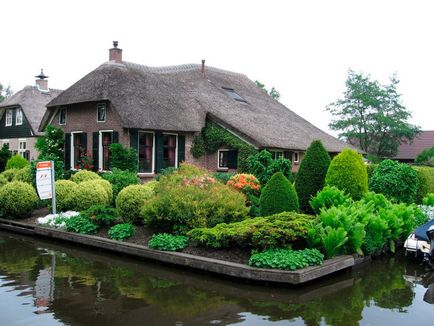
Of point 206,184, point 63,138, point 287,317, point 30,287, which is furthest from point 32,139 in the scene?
point 287,317

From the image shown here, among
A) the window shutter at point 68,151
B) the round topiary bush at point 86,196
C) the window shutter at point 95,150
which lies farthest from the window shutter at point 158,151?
the round topiary bush at point 86,196

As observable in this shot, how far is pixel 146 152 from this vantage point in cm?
2200

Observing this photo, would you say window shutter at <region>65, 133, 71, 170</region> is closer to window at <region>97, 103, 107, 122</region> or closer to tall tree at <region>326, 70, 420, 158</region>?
window at <region>97, 103, 107, 122</region>

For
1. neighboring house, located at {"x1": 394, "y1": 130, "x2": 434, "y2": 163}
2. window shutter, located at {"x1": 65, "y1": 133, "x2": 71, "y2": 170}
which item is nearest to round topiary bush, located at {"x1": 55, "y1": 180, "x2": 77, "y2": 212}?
window shutter, located at {"x1": 65, "y1": 133, "x2": 71, "y2": 170}

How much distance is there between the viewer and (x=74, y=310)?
663 cm

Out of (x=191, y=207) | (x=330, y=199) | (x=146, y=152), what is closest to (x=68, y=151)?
(x=146, y=152)

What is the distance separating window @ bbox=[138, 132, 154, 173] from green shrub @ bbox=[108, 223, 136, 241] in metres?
10.7

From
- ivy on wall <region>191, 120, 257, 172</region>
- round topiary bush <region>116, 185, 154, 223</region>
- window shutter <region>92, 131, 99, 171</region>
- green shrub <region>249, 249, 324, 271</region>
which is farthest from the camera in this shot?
ivy on wall <region>191, 120, 257, 172</region>

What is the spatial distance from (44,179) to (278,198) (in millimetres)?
7314

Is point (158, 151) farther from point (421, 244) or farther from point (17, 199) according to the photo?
point (421, 244)

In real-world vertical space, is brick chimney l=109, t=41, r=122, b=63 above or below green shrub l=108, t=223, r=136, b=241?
above

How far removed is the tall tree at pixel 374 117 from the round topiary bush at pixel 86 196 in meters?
32.4

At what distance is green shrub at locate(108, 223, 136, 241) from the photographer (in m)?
10.9

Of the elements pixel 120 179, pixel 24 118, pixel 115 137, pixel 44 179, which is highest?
pixel 24 118
